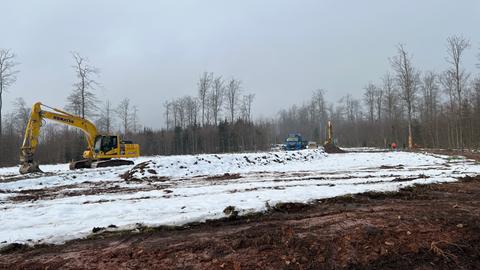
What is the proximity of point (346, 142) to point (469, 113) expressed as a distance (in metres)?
39.1

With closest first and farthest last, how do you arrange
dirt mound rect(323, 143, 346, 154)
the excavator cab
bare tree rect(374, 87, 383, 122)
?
the excavator cab < dirt mound rect(323, 143, 346, 154) < bare tree rect(374, 87, 383, 122)

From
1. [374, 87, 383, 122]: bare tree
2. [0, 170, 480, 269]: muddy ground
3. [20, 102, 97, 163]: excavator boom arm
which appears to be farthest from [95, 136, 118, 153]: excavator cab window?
[374, 87, 383, 122]: bare tree

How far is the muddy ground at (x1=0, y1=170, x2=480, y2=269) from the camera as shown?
4387 millimetres

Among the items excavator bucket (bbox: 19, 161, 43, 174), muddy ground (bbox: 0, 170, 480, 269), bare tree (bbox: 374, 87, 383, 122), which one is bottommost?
muddy ground (bbox: 0, 170, 480, 269)

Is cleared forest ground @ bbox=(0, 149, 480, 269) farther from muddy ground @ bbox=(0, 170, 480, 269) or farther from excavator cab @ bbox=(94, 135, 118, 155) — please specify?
excavator cab @ bbox=(94, 135, 118, 155)

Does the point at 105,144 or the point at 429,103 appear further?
the point at 429,103

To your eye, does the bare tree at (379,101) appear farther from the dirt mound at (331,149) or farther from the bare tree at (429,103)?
the dirt mound at (331,149)

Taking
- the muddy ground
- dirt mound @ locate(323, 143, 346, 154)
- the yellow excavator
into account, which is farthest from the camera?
dirt mound @ locate(323, 143, 346, 154)

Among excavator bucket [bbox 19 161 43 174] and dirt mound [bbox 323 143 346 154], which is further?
dirt mound [bbox 323 143 346 154]

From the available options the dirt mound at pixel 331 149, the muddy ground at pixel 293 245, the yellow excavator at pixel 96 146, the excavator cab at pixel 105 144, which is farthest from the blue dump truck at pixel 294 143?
the muddy ground at pixel 293 245

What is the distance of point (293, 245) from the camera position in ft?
15.6

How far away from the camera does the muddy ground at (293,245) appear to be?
14.4 feet

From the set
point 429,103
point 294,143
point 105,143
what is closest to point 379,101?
point 429,103

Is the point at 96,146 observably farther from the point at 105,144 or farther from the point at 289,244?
the point at 289,244
